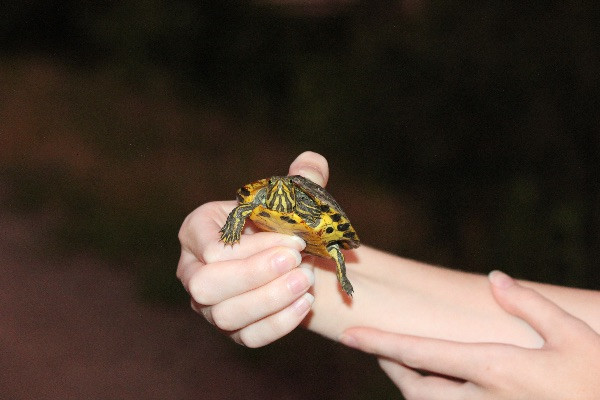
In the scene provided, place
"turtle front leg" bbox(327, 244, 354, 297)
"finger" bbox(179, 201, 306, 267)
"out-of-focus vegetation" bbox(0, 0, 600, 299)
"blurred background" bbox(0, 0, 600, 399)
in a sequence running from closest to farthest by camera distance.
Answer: "finger" bbox(179, 201, 306, 267) < "turtle front leg" bbox(327, 244, 354, 297) < "blurred background" bbox(0, 0, 600, 399) < "out-of-focus vegetation" bbox(0, 0, 600, 299)

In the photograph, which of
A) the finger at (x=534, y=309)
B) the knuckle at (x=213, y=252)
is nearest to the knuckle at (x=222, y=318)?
the knuckle at (x=213, y=252)

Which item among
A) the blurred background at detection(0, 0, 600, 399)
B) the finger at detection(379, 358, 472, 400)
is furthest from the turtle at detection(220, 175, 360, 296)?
the blurred background at detection(0, 0, 600, 399)

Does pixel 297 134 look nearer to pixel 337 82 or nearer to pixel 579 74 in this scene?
pixel 337 82

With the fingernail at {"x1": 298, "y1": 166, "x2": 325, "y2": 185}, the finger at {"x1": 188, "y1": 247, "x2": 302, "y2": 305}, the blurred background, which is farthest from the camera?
the blurred background

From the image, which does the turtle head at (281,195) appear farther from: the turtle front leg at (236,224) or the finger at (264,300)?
the finger at (264,300)

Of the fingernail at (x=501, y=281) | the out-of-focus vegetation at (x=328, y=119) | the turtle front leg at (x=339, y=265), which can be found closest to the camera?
the turtle front leg at (x=339, y=265)

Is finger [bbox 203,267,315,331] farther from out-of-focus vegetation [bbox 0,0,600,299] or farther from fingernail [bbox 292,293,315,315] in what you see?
out-of-focus vegetation [bbox 0,0,600,299]

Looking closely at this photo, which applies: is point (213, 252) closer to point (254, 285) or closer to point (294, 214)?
point (254, 285)
